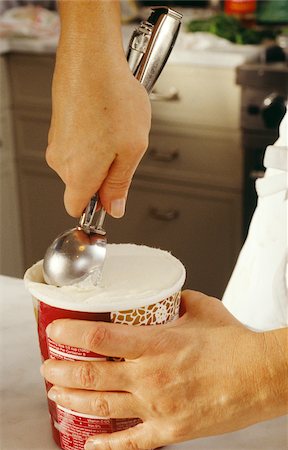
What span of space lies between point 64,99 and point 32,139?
5.34 feet

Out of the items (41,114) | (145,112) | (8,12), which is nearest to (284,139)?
(145,112)

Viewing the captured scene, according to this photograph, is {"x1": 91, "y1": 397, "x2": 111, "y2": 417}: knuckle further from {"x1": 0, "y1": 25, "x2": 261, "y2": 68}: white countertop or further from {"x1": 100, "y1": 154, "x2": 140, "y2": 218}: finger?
{"x1": 0, "y1": 25, "x2": 261, "y2": 68}: white countertop

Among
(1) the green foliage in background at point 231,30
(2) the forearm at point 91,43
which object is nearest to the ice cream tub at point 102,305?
(2) the forearm at point 91,43

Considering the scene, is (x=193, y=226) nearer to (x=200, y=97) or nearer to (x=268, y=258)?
(x=200, y=97)

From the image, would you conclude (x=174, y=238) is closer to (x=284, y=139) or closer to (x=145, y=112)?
Answer: (x=284, y=139)

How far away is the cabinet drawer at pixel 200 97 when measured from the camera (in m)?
1.91

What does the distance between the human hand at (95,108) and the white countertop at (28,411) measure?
18 cm

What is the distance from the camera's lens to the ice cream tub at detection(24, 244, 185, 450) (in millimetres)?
574

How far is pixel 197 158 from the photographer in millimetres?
2018

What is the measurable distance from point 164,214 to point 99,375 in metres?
1.53

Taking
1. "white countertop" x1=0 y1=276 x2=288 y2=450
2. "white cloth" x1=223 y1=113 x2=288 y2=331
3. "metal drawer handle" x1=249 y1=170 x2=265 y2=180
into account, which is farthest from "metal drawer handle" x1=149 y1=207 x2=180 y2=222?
"white countertop" x1=0 y1=276 x2=288 y2=450

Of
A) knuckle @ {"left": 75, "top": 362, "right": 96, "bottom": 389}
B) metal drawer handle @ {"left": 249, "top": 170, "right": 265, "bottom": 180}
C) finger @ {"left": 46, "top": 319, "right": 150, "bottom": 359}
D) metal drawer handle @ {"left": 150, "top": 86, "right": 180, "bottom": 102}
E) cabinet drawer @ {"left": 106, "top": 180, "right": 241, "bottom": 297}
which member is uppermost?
finger @ {"left": 46, "top": 319, "right": 150, "bottom": 359}

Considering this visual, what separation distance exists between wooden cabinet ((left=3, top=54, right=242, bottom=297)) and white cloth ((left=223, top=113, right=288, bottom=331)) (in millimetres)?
1005

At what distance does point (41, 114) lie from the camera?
7.22ft
